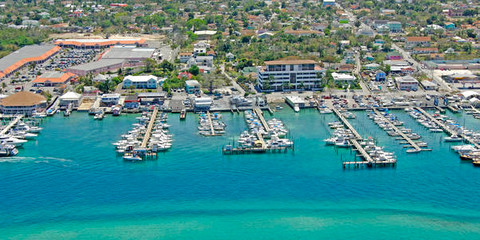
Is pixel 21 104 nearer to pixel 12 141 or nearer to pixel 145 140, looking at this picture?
pixel 12 141

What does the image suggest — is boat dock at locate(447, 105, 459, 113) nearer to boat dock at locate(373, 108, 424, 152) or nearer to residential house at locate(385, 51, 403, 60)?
boat dock at locate(373, 108, 424, 152)

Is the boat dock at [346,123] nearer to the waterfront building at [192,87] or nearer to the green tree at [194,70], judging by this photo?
the waterfront building at [192,87]

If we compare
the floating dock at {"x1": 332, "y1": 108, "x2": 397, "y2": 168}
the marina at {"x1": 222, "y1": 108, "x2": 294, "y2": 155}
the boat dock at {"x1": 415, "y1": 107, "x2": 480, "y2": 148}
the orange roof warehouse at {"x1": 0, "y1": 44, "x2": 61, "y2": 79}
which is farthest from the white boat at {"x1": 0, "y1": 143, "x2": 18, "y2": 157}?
the boat dock at {"x1": 415, "y1": 107, "x2": 480, "y2": 148}

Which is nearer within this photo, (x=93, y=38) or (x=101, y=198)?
(x=101, y=198)

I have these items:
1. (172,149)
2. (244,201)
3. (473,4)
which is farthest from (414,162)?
(473,4)

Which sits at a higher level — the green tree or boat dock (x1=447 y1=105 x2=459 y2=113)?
the green tree

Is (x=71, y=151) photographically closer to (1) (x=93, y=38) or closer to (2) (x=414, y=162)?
(2) (x=414, y=162)

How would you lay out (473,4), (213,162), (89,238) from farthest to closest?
(473,4) → (213,162) → (89,238)
